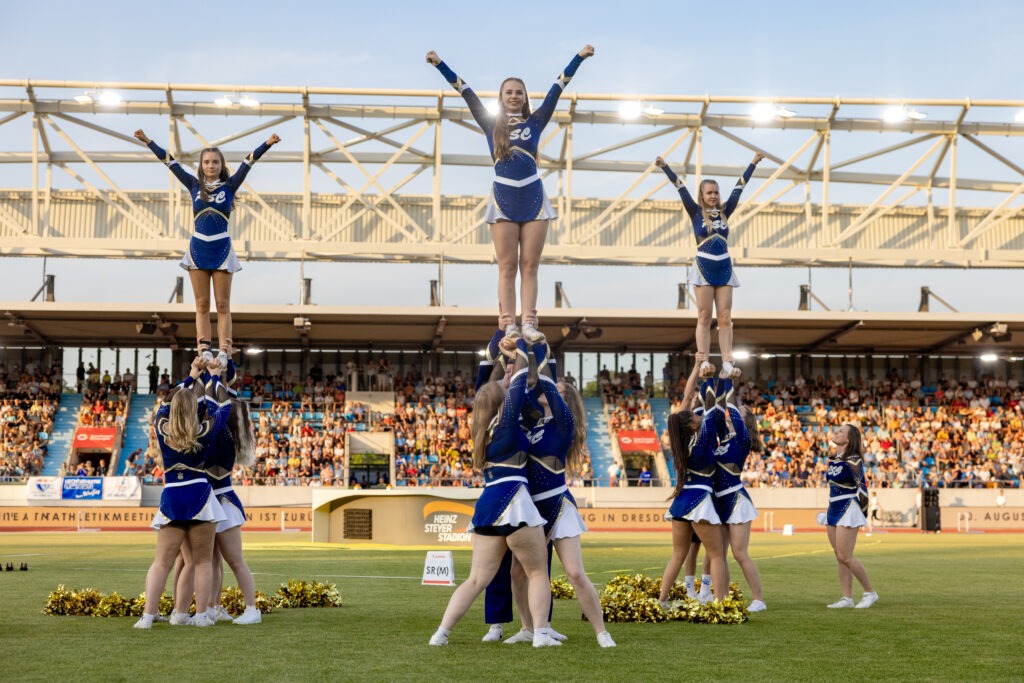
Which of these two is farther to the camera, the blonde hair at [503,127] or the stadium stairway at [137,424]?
the stadium stairway at [137,424]

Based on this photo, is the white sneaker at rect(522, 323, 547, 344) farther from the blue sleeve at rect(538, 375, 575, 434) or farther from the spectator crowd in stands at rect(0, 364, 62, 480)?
the spectator crowd in stands at rect(0, 364, 62, 480)

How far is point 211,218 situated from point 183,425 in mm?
2778

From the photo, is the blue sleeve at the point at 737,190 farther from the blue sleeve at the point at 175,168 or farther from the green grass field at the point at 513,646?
the blue sleeve at the point at 175,168

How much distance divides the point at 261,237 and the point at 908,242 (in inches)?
900

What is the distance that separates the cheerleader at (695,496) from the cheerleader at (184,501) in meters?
3.86

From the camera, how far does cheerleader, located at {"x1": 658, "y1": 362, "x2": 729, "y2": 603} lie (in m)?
10.1

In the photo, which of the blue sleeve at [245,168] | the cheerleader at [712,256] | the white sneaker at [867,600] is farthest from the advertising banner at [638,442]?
the blue sleeve at [245,168]

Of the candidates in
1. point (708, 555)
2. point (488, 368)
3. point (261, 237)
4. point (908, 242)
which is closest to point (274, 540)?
point (261, 237)

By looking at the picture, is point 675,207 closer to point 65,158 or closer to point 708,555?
point 65,158

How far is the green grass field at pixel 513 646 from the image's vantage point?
6.39 m

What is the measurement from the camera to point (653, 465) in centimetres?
4069

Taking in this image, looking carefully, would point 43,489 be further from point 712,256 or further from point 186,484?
point 186,484

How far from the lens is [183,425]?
28.5 feet

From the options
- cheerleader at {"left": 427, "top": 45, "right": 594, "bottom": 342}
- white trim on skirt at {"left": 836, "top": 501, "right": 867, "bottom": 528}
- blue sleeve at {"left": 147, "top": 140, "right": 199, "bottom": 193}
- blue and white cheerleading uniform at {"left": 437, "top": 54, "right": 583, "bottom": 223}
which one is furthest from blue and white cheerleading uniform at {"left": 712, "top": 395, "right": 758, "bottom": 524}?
blue sleeve at {"left": 147, "top": 140, "right": 199, "bottom": 193}
